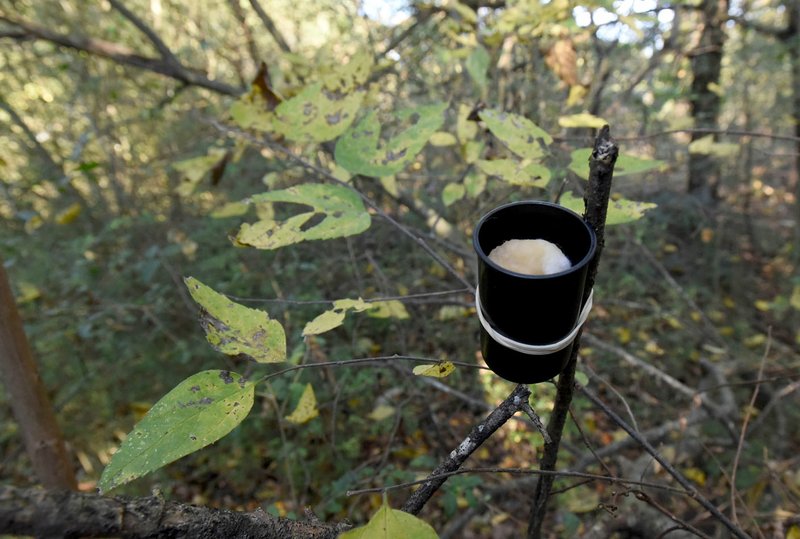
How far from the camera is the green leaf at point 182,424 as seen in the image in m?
0.49

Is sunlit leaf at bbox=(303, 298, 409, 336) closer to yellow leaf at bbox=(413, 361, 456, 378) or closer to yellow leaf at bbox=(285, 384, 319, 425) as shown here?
yellow leaf at bbox=(413, 361, 456, 378)

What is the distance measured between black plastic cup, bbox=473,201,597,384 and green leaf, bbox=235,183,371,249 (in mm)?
275

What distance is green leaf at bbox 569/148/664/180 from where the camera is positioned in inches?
32.3

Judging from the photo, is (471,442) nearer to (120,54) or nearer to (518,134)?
(518,134)

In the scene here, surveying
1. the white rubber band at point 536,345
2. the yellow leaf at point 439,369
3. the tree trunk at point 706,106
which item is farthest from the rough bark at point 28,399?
the tree trunk at point 706,106

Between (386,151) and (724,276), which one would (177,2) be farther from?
(724,276)

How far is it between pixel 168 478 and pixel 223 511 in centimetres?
A: 263

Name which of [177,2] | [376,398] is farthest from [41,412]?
[177,2]

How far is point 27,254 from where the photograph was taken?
3.61 metres

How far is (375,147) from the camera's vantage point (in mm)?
872

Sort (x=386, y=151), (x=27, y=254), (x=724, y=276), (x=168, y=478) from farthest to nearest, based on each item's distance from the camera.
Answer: (x=724, y=276)
(x=27, y=254)
(x=168, y=478)
(x=386, y=151)

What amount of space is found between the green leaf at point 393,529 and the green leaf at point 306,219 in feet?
1.37

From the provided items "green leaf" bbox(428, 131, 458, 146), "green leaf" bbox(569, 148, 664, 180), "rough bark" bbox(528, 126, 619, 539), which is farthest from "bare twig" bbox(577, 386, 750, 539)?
"green leaf" bbox(428, 131, 458, 146)

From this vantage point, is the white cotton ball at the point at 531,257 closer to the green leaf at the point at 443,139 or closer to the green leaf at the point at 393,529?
the green leaf at the point at 393,529
